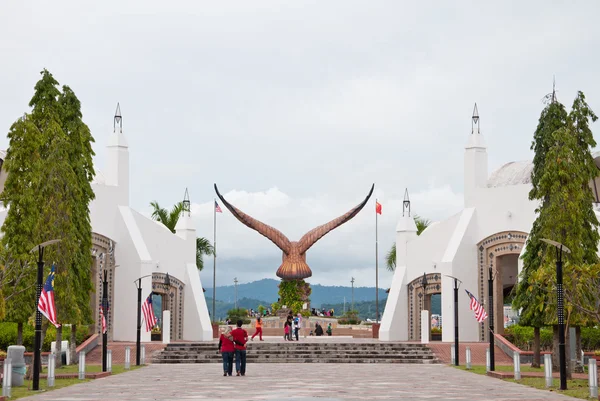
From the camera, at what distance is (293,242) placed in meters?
54.0

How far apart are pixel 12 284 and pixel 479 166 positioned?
24256mm

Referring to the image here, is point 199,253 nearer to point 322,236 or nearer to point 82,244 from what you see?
point 322,236

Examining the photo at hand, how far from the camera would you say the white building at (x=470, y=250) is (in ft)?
134

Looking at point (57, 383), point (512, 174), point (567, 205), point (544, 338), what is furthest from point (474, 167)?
point (57, 383)

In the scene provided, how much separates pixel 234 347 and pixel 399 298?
2117 centimetres

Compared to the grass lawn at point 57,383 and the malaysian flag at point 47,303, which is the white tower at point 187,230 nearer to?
the grass lawn at point 57,383

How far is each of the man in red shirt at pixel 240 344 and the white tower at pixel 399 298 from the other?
63.9 feet

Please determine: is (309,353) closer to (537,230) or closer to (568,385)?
(537,230)

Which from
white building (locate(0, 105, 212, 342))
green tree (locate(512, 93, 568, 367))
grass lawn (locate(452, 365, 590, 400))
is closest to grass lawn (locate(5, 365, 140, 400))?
white building (locate(0, 105, 212, 342))

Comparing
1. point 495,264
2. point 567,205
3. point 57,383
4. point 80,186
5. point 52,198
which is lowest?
point 57,383

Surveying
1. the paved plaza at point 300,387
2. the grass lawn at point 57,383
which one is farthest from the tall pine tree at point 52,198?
the paved plaza at point 300,387

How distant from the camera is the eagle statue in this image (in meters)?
52.3

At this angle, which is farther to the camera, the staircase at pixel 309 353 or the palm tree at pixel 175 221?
the palm tree at pixel 175 221

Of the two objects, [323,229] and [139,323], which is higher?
[323,229]
